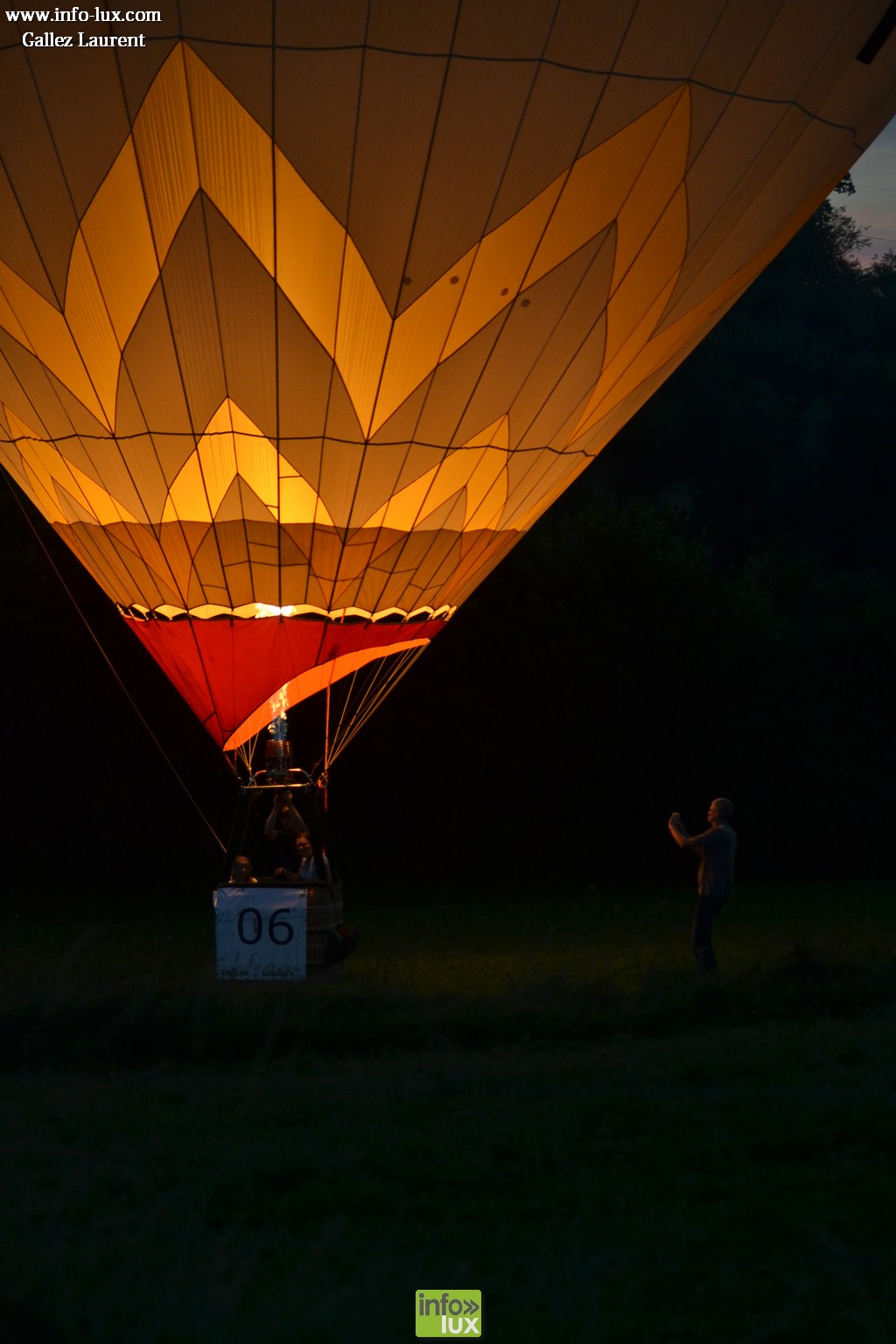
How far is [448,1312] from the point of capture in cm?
306

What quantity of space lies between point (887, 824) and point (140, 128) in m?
19.0

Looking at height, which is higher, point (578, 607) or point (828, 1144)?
point (578, 607)

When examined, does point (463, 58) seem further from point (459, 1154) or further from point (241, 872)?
point (459, 1154)

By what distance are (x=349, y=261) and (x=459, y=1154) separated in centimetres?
Answer: 444

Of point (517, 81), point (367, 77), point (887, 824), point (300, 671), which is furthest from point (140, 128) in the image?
point (887, 824)

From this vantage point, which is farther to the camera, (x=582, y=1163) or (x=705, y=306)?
(x=705, y=306)

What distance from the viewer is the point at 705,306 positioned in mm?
8820

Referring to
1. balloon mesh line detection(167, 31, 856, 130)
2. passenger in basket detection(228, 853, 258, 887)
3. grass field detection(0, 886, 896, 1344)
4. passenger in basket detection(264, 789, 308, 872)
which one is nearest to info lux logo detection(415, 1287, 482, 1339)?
grass field detection(0, 886, 896, 1344)

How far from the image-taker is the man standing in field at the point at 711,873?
8.36 m

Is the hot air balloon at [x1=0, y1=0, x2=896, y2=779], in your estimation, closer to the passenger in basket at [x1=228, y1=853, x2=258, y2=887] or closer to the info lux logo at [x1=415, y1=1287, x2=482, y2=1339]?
the passenger in basket at [x1=228, y1=853, x2=258, y2=887]

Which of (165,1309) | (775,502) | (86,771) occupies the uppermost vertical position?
(775,502)

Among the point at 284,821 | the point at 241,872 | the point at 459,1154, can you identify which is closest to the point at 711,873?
the point at 284,821

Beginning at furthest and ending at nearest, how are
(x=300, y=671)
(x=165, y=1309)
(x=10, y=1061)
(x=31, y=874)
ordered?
(x=31, y=874)
(x=300, y=671)
(x=10, y=1061)
(x=165, y=1309)

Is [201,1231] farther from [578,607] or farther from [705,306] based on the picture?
[578,607]
